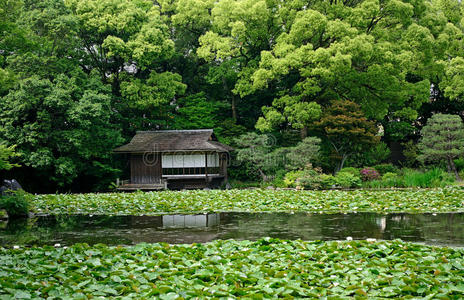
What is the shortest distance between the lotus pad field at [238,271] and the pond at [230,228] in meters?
1.55

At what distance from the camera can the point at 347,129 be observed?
2130 cm

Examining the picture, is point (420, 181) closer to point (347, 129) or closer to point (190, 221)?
point (347, 129)

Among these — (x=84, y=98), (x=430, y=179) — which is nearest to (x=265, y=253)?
(x=430, y=179)

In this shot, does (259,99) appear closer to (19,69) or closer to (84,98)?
(84,98)

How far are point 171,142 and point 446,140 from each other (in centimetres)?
1394

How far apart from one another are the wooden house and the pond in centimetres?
1023

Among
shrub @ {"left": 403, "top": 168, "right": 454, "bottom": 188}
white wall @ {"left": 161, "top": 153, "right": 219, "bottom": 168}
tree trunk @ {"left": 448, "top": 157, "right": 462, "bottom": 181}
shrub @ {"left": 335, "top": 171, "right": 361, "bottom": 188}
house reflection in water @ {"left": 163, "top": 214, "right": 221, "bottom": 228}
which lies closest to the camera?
house reflection in water @ {"left": 163, "top": 214, "right": 221, "bottom": 228}

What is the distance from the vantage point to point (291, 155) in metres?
20.7

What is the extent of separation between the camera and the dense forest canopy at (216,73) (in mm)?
18828

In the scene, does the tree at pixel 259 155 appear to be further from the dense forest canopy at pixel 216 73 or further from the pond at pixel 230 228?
the pond at pixel 230 228

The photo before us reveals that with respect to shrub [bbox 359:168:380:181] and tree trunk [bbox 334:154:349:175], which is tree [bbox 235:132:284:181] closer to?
tree trunk [bbox 334:154:349:175]

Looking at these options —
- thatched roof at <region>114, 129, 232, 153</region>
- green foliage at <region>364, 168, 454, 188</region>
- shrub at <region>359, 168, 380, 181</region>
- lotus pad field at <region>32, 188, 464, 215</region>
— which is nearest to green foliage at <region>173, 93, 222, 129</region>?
thatched roof at <region>114, 129, 232, 153</region>

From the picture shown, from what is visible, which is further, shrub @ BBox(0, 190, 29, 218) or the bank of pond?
shrub @ BBox(0, 190, 29, 218)

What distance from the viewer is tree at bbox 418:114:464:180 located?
19.7 metres
